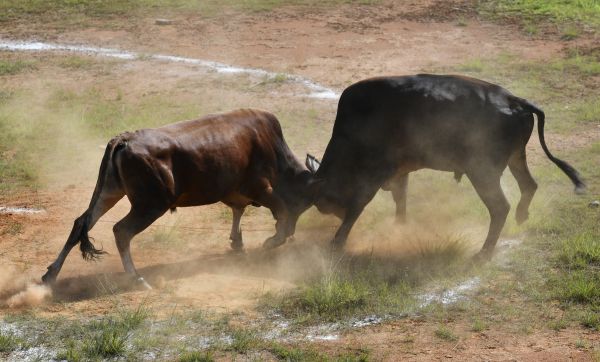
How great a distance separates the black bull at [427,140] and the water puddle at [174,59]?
5.07m

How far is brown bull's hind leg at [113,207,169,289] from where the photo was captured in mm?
8062

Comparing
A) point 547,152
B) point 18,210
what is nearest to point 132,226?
point 18,210

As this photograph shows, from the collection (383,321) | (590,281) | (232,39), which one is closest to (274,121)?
(383,321)

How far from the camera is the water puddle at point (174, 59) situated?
14.7m

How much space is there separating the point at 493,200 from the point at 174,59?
9118 millimetres

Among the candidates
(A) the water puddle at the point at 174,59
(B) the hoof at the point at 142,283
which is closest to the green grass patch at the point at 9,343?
(B) the hoof at the point at 142,283

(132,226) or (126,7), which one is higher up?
(132,226)

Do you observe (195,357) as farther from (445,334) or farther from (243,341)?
(445,334)

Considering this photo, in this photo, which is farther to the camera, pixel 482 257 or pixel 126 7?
pixel 126 7

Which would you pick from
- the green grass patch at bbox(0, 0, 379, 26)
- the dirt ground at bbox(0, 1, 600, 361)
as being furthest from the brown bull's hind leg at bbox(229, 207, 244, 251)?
the green grass patch at bbox(0, 0, 379, 26)

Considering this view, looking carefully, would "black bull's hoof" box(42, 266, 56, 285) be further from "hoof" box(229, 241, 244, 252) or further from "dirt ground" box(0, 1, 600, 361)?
"hoof" box(229, 241, 244, 252)

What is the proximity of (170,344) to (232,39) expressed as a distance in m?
11.6

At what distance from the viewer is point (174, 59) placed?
Answer: 16.6 metres

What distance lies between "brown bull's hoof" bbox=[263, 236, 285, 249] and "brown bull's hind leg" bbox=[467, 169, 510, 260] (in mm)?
1958
